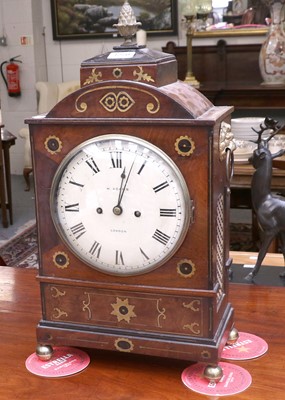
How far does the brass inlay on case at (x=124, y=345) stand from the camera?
76 cm

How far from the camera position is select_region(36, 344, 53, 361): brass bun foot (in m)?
0.79

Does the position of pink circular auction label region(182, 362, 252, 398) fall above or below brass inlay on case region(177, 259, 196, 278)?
below

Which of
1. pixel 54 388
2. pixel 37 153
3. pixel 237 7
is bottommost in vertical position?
pixel 54 388

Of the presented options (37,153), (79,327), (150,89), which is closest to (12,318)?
(79,327)

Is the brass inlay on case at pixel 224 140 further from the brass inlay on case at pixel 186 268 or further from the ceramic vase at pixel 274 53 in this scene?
the ceramic vase at pixel 274 53

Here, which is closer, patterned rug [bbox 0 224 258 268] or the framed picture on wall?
patterned rug [bbox 0 224 258 268]

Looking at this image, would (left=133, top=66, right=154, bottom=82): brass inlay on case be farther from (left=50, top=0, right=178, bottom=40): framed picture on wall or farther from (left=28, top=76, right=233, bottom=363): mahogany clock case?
(left=50, top=0, right=178, bottom=40): framed picture on wall

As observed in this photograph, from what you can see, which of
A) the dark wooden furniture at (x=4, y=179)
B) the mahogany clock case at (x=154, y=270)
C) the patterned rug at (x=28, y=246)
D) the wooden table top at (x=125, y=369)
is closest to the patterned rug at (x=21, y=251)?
the patterned rug at (x=28, y=246)

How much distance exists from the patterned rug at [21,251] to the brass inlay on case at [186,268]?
9.54ft

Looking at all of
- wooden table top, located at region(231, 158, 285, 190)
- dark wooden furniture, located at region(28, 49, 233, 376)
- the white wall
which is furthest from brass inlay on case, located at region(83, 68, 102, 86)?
the white wall

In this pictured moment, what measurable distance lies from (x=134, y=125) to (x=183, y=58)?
16.3ft

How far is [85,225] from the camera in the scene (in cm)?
74

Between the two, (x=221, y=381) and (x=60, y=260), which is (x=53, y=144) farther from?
(x=221, y=381)

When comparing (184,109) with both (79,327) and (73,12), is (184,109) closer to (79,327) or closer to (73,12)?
(79,327)
